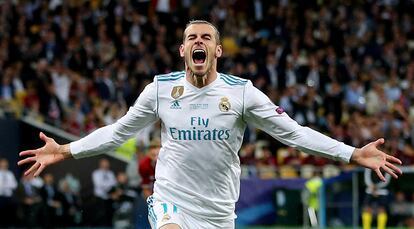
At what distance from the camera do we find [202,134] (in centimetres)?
827

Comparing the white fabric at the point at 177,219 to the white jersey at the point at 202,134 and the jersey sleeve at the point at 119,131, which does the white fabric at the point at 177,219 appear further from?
the jersey sleeve at the point at 119,131

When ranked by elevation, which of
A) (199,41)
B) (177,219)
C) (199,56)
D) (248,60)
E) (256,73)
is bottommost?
(177,219)

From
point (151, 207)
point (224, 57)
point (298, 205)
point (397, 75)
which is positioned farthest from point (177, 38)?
point (151, 207)

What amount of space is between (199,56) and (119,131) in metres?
0.84

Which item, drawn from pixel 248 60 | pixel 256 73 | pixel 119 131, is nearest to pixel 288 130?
pixel 119 131

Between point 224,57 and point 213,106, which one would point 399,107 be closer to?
point 224,57

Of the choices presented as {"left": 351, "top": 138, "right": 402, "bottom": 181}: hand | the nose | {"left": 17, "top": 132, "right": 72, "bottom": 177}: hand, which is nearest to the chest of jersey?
the nose

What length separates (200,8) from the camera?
28.3 m

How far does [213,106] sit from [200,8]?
2014cm

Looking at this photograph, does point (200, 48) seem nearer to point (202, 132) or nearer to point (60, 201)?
point (202, 132)

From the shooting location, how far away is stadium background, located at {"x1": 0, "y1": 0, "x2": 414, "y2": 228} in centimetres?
2058

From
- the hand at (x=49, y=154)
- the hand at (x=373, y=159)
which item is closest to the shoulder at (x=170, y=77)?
the hand at (x=49, y=154)

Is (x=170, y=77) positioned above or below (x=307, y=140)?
above

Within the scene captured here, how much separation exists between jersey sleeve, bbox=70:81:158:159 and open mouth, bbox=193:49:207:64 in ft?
1.35
